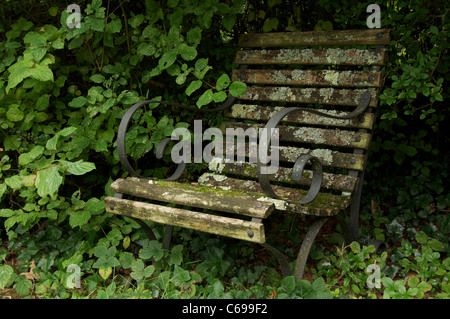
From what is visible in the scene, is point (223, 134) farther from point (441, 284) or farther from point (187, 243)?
point (441, 284)

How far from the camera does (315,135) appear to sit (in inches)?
98.0

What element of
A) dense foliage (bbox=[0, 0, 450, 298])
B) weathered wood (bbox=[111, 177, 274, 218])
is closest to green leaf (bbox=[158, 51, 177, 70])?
dense foliage (bbox=[0, 0, 450, 298])

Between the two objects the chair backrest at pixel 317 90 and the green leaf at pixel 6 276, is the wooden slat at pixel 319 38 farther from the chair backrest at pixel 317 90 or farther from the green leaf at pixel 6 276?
the green leaf at pixel 6 276

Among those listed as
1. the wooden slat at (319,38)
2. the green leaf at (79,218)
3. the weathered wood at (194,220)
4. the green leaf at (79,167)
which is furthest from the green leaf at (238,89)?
the green leaf at (79,218)

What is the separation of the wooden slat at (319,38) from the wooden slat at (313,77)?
177 mm

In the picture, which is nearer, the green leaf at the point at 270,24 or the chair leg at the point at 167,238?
the chair leg at the point at 167,238

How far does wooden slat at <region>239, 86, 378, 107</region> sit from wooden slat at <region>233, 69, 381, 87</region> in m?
0.04

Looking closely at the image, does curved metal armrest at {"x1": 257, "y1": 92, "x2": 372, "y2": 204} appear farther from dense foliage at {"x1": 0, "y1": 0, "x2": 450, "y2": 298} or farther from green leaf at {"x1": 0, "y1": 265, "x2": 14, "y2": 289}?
green leaf at {"x1": 0, "y1": 265, "x2": 14, "y2": 289}

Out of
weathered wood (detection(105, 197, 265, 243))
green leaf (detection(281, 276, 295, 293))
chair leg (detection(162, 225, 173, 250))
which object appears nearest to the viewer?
weathered wood (detection(105, 197, 265, 243))

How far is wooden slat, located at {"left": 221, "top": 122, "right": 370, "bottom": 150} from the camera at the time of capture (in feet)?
7.73

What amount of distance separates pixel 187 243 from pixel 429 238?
1.51m

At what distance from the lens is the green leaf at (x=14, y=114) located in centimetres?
254

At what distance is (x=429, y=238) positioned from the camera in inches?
105

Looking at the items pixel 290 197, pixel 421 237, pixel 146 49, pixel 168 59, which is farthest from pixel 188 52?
pixel 421 237
